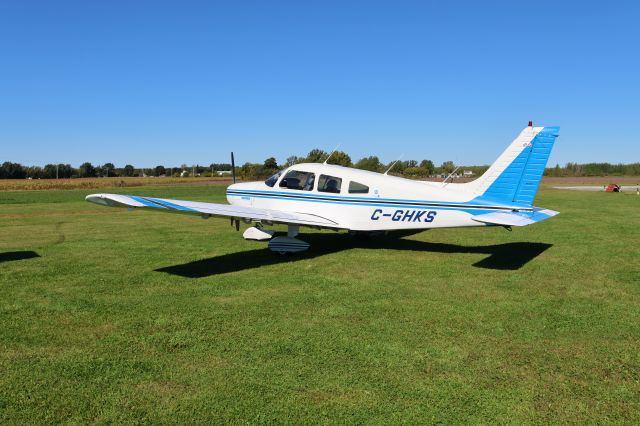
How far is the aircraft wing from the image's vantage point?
299 inches

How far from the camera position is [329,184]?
10.4 metres

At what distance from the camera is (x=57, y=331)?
518 cm

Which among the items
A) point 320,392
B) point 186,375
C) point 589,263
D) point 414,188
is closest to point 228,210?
point 414,188

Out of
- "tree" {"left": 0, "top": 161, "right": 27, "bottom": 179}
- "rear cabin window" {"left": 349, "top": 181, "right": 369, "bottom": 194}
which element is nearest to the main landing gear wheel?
"rear cabin window" {"left": 349, "top": 181, "right": 369, "bottom": 194}

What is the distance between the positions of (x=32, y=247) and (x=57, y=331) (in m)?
6.98

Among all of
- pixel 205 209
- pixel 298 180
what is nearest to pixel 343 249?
pixel 298 180

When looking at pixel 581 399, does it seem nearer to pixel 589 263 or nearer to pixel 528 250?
pixel 589 263

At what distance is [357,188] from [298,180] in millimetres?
1556

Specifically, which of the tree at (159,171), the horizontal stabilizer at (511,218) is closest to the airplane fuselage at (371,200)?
the horizontal stabilizer at (511,218)

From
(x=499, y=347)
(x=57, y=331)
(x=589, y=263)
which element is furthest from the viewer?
(x=589, y=263)

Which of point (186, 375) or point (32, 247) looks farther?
point (32, 247)

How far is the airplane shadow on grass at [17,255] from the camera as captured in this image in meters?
9.44

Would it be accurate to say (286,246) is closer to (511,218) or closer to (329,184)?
(329,184)

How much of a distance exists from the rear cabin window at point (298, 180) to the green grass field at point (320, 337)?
1.79 meters
